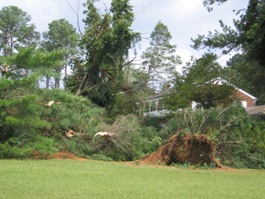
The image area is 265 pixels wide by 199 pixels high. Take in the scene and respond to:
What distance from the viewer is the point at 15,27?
49.4 meters

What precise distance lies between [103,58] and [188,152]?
1072cm

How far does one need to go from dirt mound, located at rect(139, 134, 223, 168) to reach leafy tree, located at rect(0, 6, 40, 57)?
118 ft

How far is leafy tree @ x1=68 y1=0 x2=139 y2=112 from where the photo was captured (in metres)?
23.4

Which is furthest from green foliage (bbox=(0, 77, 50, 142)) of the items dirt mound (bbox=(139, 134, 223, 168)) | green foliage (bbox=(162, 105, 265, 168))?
green foliage (bbox=(162, 105, 265, 168))

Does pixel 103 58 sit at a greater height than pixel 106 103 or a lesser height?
greater

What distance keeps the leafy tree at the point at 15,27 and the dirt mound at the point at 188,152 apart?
36089mm

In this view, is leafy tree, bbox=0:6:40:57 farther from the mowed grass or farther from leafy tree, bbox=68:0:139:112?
the mowed grass

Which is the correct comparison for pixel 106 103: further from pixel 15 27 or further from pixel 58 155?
pixel 15 27

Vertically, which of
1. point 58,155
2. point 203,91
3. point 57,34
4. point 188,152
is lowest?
point 58,155

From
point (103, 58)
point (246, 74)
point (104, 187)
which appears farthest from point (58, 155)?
point (246, 74)

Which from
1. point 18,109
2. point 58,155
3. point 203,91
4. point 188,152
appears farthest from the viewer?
point 203,91

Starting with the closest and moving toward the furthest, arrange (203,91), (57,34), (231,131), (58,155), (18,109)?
(18,109)
(58,155)
(231,131)
(203,91)
(57,34)

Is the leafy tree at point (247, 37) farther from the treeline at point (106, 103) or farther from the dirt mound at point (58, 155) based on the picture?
the dirt mound at point (58, 155)

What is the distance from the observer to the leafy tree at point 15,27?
1877 inches
